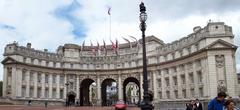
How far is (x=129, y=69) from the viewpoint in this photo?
9406 cm

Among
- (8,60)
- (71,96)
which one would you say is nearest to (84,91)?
(71,96)

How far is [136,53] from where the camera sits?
93188mm

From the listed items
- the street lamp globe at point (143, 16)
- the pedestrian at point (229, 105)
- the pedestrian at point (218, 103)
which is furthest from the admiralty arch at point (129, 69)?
the pedestrian at point (229, 105)

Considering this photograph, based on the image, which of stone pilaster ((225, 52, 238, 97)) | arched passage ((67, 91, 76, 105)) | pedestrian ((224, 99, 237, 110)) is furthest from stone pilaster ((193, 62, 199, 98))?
pedestrian ((224, 99, 237, 110))

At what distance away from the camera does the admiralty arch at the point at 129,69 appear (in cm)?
6278

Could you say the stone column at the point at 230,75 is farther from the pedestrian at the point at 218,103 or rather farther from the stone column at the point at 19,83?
the pedestrian at the point at 218,103

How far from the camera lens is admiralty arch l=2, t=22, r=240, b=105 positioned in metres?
62.8

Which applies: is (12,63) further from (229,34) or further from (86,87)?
(229,34)

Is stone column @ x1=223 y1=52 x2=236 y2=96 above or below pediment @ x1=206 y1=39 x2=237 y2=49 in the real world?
below

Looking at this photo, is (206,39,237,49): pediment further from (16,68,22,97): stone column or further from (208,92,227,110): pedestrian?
(208,92,227,110): pedestrian

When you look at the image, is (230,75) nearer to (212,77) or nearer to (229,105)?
(212,77)

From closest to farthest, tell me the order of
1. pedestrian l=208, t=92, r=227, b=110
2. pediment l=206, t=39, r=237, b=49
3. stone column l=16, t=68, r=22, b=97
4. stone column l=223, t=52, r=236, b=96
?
1. pedestrian l=208, t=92, r=227, b=110
2. stone column l=223, t=52, r=236, b=96
3. pediment l=206, t=39, r=237, b=49
4. stone column l=16, t=68, r=22, b=97

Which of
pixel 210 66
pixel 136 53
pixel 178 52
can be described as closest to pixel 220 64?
pixel 210 66

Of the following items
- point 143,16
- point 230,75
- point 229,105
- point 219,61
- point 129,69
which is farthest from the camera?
point 129,69
